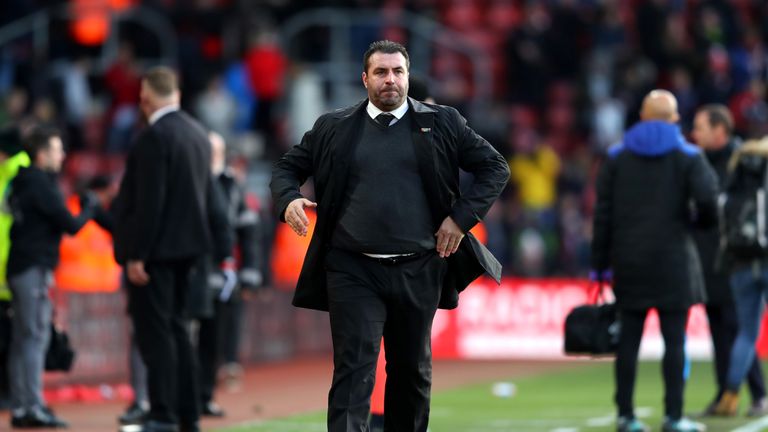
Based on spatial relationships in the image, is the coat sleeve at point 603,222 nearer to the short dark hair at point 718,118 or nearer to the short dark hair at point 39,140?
the short dark hair at point 718,118

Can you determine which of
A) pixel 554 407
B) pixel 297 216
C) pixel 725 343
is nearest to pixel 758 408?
pixel 725 343

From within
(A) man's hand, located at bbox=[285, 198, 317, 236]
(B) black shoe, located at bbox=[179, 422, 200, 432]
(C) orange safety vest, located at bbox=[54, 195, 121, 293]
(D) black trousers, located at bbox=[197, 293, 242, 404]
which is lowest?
(B) black shoe, located at bbox=[179, 422, 200, 432]

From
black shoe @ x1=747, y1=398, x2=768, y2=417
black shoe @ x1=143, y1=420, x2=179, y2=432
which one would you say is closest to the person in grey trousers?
black shoe @ x1=143, y1=420, x2=179, y2=432

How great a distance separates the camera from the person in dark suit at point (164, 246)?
11.5 meters

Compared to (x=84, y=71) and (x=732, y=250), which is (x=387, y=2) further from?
(x=732, y=250)

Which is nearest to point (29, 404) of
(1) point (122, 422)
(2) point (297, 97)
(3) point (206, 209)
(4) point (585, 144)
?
(1) point (122, 422)

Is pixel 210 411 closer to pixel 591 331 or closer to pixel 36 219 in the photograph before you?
pixel 36 219

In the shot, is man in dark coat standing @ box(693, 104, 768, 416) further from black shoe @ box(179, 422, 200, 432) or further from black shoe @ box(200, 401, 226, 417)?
black shoe @ box(179, 422, 200, 432)

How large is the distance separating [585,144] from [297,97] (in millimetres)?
4866

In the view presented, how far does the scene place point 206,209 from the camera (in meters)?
12.0

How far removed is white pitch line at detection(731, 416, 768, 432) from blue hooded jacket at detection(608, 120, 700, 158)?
2.04m

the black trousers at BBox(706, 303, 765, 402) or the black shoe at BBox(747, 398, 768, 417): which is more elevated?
the black trousers at BBox(706, 303, 765, 402)

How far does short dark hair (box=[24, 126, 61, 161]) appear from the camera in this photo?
13.0m

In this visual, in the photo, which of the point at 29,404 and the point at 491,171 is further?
the point at 29,404
